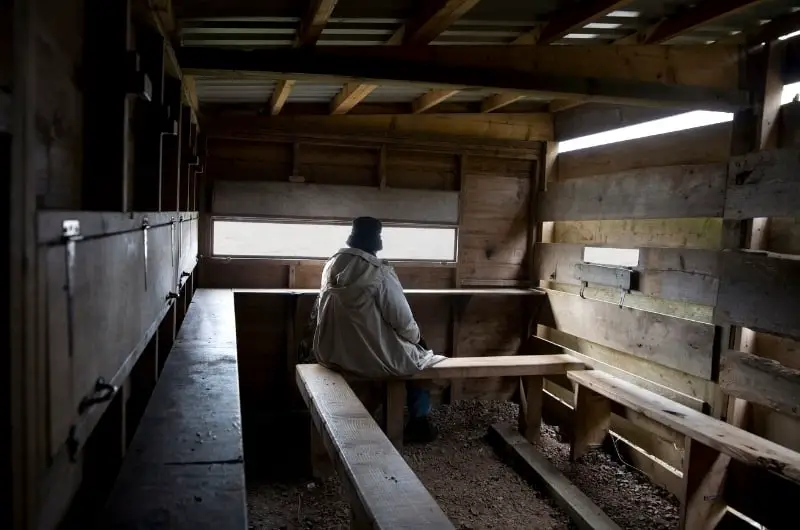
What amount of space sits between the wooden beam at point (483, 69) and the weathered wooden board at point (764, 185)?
43 cm

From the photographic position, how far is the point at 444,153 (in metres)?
5.68

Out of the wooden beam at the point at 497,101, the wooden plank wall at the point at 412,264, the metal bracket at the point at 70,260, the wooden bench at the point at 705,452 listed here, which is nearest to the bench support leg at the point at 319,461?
the wooden plank wall at the point at 412,264

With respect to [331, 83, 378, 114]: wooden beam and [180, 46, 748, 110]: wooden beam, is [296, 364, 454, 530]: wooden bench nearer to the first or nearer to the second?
[180, 46, 748, 110]: wooden beam

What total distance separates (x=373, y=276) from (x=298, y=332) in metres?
1.62

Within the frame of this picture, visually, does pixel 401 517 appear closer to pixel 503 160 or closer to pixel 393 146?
pixel 393 146

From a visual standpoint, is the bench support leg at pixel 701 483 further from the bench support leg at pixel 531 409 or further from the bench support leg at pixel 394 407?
the bench support leg at pixel 394 407

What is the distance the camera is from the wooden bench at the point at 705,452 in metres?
2.91

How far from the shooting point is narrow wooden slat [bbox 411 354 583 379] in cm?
423

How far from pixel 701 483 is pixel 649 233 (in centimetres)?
202

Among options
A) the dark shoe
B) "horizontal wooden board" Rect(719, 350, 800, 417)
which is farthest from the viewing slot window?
"horizontal wooden board" Rect(719, 350, 800, 417)

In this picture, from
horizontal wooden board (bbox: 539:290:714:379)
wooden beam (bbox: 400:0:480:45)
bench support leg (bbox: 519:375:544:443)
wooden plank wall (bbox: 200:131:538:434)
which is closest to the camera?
wooden beam (bbox: 400:0:480:45)

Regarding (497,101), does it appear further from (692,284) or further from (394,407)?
(394,407)

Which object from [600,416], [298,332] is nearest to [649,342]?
[600,416]

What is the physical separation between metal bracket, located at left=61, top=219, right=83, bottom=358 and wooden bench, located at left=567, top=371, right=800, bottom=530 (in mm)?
3103
